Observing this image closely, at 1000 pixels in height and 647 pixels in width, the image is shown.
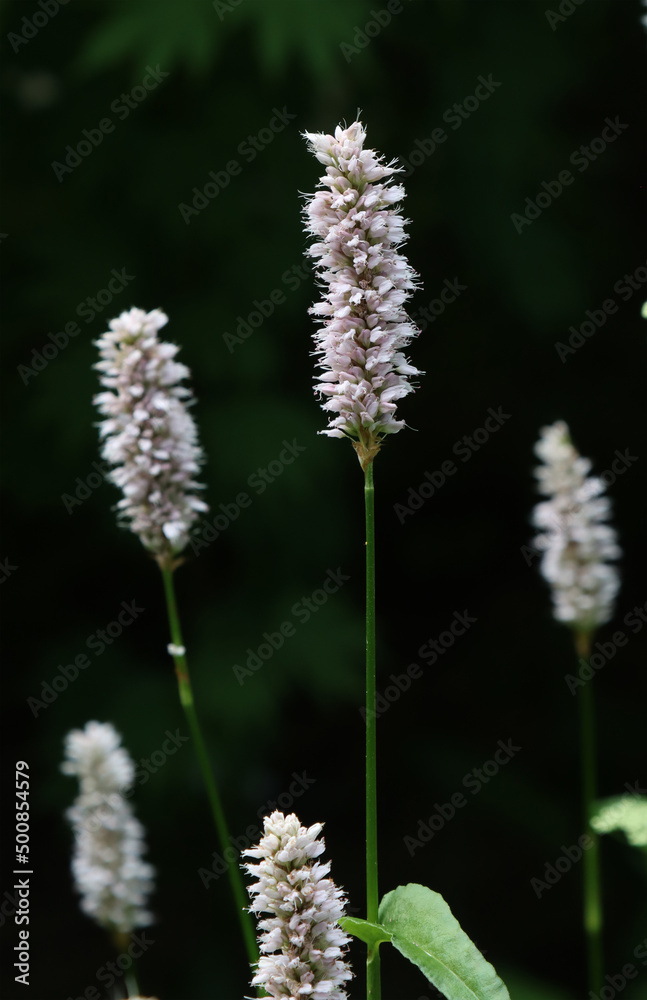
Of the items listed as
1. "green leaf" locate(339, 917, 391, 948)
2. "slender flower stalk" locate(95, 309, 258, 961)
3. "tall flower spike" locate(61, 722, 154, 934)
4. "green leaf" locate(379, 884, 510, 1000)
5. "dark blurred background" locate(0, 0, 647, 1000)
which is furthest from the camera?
"dark blurred background" locate(0, 0, 647, 1000)

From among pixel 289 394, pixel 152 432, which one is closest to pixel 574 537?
pixel 152 432

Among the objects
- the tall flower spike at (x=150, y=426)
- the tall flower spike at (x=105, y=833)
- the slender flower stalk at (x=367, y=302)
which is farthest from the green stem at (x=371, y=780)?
the tall flower spike at (x=105, y=833)

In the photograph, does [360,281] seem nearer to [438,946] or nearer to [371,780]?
[371,780]

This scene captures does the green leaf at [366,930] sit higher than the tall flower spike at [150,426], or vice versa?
the tall flower spike at [150,426]

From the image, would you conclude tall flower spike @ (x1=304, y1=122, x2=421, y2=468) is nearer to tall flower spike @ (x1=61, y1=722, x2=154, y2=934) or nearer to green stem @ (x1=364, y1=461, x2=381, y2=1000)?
green stem @ (x1=364, y1=461, x2=381, y2=1000)

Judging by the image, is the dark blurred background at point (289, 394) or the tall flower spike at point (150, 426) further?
the dark blurred background at point (289, 394)

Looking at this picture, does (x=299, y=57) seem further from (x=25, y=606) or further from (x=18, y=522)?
(x=25, y=606)

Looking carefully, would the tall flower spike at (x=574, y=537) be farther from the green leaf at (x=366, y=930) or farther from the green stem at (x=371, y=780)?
the green leaf at (x=366, y=930)

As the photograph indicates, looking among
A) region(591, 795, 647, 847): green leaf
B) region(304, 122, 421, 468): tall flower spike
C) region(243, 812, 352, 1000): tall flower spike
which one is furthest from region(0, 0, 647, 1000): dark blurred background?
region(243, 812, 352, 1000): tall flower spike
